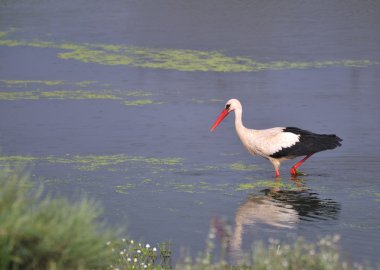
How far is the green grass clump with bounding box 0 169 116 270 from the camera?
6590mm

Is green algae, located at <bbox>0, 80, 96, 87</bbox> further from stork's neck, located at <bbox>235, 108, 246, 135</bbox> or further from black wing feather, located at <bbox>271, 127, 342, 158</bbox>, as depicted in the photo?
black wing feather, located at <bbox>271, 127, 342, 158</bbox>

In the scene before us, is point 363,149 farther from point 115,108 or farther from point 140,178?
point 115,108

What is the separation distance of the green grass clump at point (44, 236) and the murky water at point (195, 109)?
3737 mm

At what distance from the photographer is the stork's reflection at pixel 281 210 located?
38.0 ft

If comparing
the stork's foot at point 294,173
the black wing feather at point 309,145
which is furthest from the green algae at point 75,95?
the stork's foot at point 294,173

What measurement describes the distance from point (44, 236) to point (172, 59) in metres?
16.4

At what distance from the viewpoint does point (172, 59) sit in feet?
74.9

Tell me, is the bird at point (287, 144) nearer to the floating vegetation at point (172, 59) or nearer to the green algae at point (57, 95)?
the green algae at point (57, 95)

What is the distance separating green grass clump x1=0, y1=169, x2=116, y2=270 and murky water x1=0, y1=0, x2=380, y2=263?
3737 mm

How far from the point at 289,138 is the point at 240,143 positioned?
178 centimetres

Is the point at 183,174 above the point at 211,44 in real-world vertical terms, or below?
below

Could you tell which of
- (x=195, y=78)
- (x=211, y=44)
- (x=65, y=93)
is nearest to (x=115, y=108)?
(x=65, y=93)

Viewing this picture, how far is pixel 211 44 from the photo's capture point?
24812mm

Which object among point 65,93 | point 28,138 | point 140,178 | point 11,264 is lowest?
point 11,264
